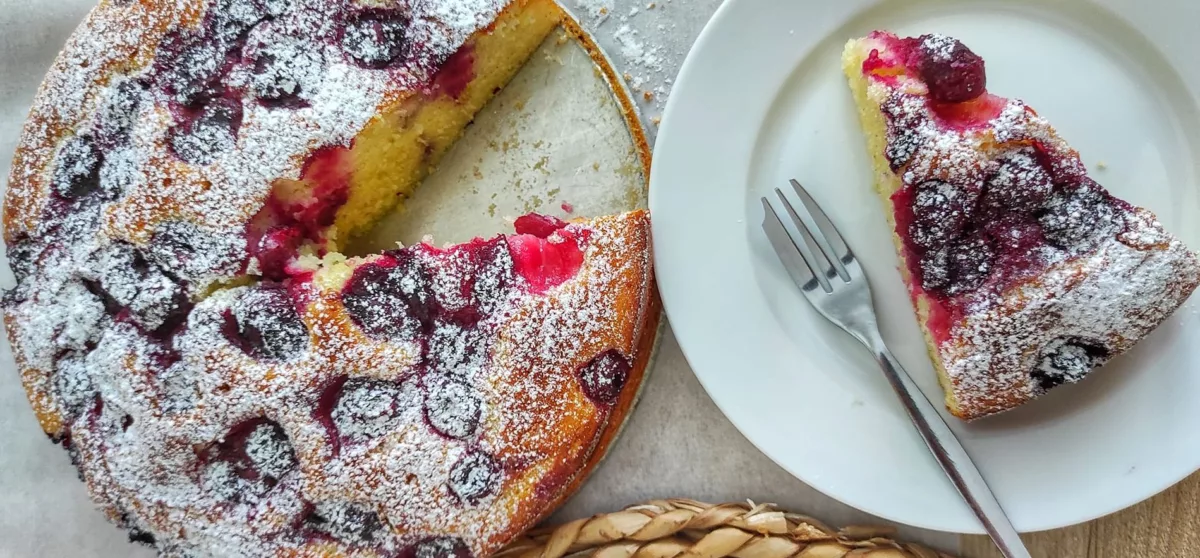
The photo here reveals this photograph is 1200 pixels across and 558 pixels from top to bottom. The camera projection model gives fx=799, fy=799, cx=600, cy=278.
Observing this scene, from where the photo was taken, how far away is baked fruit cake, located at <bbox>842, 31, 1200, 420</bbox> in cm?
150

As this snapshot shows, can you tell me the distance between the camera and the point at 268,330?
1.55m

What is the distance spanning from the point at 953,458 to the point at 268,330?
4.53 feet

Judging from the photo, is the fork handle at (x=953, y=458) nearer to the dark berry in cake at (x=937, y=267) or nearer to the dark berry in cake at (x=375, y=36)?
the dark berry in cake at (x=937, y=267)

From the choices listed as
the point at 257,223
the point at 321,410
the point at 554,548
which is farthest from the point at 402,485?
the point at 257,223

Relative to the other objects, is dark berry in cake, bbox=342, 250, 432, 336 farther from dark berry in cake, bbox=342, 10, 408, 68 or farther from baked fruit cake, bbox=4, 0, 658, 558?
dark berry in cake, bbox=342, 10, 408, 68

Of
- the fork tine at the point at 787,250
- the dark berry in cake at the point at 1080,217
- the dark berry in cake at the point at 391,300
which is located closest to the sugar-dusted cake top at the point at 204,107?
the dark berry in cake at the point at 391,300

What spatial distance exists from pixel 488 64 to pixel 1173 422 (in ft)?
5.23

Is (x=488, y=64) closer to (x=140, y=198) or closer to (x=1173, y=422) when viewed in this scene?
(x=140, y=198)

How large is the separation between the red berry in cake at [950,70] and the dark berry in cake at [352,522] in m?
1.38

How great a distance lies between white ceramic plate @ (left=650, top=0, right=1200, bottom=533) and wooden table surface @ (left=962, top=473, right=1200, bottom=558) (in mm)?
196

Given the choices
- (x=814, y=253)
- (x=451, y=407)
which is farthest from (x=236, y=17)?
(x=814, y=253)

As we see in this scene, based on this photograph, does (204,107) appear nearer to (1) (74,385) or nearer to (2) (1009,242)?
(1) (74,385)

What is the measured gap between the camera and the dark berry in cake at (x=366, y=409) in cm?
155

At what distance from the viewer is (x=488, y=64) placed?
1767mm
